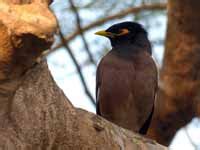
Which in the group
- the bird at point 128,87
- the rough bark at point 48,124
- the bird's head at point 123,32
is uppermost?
the rough bark at point 48,124

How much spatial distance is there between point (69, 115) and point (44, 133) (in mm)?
176

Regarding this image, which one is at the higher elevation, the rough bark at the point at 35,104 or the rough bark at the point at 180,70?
the rough bark at the point at 35,104

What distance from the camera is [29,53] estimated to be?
2.04 metres

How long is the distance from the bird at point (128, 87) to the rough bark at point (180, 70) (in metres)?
0.14

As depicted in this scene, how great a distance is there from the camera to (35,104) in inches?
97.3

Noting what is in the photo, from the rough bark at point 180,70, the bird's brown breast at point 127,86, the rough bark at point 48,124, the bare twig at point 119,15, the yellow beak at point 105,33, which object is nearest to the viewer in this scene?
the rough bark at point 48,124

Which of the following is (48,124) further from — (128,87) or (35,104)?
(128,87)

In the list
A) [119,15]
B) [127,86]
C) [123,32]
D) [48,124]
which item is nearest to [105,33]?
[123,32]

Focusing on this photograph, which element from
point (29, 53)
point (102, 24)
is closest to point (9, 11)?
point (29, 53)

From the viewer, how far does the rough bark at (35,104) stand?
201cm

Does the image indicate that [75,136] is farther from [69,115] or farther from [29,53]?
[29,53]

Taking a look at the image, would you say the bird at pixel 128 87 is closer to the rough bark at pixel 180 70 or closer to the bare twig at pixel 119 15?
the rough bark at pixel 180 70

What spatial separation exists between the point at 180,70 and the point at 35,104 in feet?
7.38

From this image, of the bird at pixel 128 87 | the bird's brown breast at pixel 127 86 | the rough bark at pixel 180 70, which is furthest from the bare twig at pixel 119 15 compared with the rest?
the rough bark at pixel 180 70
